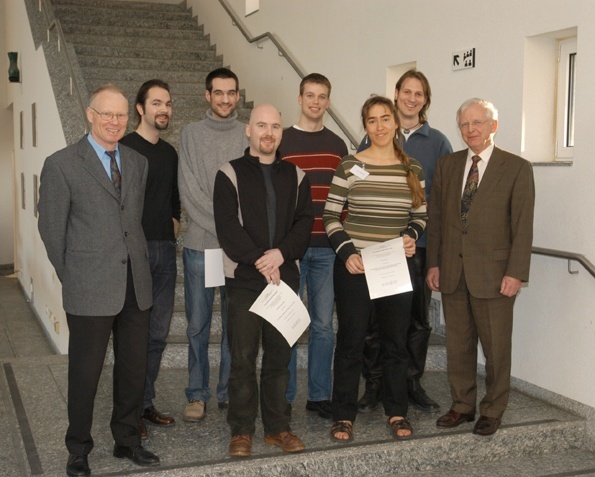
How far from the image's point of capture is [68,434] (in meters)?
3.32

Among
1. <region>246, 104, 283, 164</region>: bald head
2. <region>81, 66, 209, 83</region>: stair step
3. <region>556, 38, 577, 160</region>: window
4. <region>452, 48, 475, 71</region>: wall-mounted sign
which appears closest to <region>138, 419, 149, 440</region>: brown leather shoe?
<region>246, 104, 283, 164</region>: bald head

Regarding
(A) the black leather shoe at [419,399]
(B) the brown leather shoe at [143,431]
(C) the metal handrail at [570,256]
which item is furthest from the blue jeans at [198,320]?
(C) the metal handrail at [570,256]

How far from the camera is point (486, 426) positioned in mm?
3906

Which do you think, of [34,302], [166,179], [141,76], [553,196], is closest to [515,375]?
[553,196]

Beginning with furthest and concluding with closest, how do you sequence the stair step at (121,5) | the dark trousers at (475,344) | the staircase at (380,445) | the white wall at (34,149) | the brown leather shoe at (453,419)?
1. the stair step at (121,5)
2. the white wall at (34,149)
3. the brown leather shoe at (453,419)
4. the dark trousers at (475,344)
5. the staircase at (380,445)

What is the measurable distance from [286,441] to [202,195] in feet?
3.97

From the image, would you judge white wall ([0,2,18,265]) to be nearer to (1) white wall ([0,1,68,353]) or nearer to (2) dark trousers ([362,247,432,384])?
(1) white wall ([0,1,68,353])

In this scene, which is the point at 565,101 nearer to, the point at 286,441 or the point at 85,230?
the point at 286,441

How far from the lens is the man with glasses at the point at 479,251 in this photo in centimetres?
377

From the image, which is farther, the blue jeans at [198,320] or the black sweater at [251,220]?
the blue jeans at [198,320]

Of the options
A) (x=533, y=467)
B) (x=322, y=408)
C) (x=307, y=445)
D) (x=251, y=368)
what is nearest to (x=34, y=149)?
(x=322, y=408)

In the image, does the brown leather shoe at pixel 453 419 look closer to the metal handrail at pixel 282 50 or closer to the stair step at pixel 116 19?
the metal handrail at pixel 282 50

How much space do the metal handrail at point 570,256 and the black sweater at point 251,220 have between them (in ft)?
4.77

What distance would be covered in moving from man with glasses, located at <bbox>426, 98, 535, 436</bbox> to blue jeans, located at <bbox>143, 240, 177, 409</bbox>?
1288 mm
